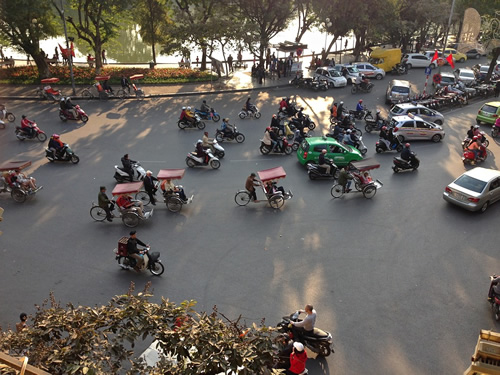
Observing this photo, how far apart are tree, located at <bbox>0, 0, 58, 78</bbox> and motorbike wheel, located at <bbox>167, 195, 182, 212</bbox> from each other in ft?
59.4

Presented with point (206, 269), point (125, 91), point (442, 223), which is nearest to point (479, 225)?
point (442, 223)

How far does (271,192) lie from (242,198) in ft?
3.43

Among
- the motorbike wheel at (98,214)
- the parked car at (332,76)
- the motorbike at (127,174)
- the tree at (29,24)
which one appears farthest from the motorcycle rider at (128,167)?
the parked car at (332,76)

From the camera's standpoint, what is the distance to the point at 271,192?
48.4ft

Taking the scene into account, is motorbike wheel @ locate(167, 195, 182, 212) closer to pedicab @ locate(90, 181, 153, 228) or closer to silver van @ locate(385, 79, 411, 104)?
pedicab @ locate(90, 181, 153, 228)

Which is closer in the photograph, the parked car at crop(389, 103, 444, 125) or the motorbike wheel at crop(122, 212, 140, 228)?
the motorbike wheel at crop(122, 212, 140, 228)

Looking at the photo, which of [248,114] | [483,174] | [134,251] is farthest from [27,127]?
[483,174]

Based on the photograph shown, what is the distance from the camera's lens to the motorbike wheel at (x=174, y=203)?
14.3m

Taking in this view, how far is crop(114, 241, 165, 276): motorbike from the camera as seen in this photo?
11.2m

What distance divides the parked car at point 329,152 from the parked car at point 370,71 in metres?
17.8

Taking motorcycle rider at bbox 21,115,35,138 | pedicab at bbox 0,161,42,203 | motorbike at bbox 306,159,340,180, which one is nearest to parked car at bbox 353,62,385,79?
motorbike at bbox 306,159,340,180

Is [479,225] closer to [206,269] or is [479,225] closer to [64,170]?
[206,269]

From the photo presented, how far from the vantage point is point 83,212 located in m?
14.3

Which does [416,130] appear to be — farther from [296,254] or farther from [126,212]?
[126,212]
